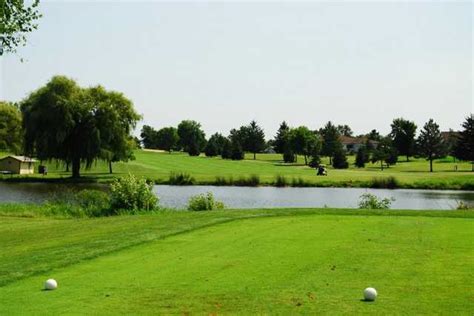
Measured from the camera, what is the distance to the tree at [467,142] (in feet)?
294

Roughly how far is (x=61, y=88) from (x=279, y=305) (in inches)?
2247

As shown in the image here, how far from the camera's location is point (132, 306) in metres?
8.06

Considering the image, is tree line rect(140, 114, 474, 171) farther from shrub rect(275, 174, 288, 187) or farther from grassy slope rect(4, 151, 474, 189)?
shrub rect(275, 174, 288, 187)

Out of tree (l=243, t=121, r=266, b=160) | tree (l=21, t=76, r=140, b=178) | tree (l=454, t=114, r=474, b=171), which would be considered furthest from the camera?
tree (l=243, t=121, r=266, b=160)

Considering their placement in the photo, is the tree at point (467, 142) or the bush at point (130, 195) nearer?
the bush at point (130, 195)

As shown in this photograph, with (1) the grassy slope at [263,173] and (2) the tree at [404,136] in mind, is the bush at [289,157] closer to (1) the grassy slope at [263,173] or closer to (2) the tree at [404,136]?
(1) the grassy slope at [263,173]

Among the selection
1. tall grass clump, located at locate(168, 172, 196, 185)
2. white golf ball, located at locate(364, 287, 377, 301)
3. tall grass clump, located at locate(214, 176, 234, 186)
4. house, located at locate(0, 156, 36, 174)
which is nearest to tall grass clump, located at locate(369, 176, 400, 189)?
tall grass clump, located at locate(214, 176, 234, 186)

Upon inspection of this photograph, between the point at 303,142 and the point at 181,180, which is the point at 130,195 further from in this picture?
the point at 303,142

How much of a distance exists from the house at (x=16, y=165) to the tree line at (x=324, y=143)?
4591cm

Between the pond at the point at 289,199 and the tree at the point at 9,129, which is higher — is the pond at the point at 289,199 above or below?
below

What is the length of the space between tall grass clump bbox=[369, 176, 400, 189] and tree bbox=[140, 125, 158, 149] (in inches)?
4420

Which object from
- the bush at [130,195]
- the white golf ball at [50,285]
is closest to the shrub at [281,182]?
the bush at [130,195]

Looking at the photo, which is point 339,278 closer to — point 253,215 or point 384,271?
point 384,271

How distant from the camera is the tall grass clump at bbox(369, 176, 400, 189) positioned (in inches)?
2254
